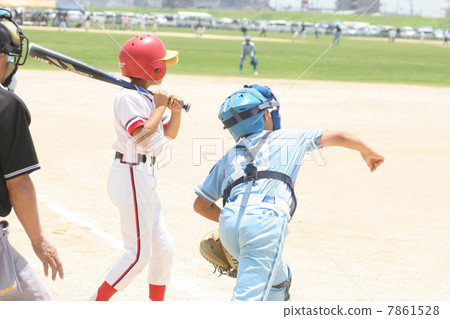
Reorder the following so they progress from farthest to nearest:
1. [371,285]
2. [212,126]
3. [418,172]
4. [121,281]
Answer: [212,126]
[418,172]
[371,285]
[121,281]

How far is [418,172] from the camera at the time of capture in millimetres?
10023

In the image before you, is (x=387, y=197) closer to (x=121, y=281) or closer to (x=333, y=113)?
(x=121, y=281)

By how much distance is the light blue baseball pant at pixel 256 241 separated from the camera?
Answer: 3281 mm

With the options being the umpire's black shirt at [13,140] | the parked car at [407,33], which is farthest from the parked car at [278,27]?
the umpire's black shirt at [13,140]

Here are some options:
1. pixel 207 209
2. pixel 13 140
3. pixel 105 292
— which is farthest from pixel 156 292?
pixel 13 140

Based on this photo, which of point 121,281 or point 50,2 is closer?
point 121,281

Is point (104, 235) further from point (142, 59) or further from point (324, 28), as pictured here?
point (324, 28)

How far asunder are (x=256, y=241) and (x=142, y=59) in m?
1.83

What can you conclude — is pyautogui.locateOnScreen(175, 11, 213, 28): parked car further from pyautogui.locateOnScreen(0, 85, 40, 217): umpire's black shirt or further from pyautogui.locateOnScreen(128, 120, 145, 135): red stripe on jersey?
pyautogui.locateOnScreen(0, 85, 40, 217): umpire's black shirt

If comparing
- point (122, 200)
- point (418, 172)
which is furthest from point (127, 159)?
point (418, 172)

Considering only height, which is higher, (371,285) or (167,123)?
(167,123)

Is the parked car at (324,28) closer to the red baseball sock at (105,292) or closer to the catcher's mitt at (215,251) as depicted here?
the red baseball sock at (105,292)

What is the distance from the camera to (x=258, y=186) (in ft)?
11.5

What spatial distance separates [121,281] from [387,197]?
16.5 feet
